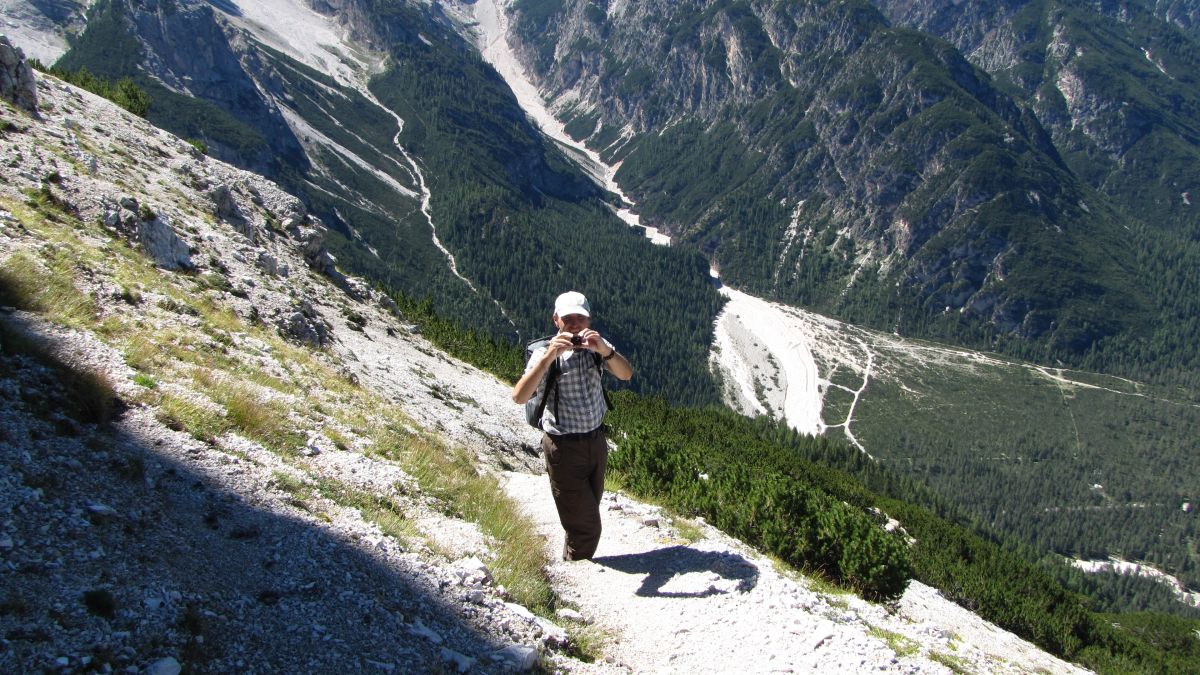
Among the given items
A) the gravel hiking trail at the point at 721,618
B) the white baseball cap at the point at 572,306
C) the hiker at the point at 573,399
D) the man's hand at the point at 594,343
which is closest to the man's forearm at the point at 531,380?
the hiker at the point at 573,399

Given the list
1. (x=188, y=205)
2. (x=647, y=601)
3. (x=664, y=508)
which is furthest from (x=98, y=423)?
(x=188, y=205)

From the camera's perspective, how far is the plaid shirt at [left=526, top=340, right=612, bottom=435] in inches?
423

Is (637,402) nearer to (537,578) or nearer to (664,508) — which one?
(664,508)

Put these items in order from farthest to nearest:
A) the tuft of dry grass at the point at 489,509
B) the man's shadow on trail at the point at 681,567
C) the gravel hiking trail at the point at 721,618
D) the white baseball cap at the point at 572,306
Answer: the man's shadow on trail at the point at 681,567, the white baseball cap at the point at 572,306, the tuft of dry grass at the point at 489,509, the gravel hiking trail at the point at 721,618

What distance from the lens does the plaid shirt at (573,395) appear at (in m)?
10.7

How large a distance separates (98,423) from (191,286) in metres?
17.7

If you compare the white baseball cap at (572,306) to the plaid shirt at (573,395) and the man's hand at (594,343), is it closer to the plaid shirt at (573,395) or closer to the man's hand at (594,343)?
the man's hand at (594,343)

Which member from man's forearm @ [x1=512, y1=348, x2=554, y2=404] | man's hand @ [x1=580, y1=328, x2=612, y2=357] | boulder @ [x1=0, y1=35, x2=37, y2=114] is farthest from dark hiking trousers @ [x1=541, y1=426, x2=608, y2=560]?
boulder @ [x1=0, y1=35, x2=37, y2=114]

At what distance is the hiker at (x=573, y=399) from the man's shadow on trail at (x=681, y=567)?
1.38 m

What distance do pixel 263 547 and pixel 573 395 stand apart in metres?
4.76

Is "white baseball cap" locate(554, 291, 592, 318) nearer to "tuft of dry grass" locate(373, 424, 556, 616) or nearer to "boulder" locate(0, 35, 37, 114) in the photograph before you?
"tuft of dry grass" locate(373, 424, 556, 616)

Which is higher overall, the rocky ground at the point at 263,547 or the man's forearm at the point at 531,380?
the man's forearm at the point at 531,380

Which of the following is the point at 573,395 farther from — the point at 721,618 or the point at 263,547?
the point at 263,547

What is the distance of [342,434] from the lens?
14664 mm
